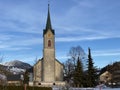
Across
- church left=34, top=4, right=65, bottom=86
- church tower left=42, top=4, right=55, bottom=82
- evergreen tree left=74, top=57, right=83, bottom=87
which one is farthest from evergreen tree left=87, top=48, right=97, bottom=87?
church tower left=42, top=4, right=55, bottom=82

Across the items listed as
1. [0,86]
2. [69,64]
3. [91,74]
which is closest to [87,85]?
[91,74]

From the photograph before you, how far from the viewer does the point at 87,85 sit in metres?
81.9

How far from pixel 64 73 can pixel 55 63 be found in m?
4.90

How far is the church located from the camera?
108 m

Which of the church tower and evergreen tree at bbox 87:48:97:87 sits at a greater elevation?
the church tower

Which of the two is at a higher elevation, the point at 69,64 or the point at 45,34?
the point at 45,34

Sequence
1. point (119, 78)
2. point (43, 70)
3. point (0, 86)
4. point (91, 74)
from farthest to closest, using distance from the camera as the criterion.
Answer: point (43, 70) < point (119, 78) < point (91, 74) < point (0, 86)

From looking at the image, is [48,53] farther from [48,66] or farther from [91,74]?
[91,74]

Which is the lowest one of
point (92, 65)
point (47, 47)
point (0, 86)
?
point (0, 86)

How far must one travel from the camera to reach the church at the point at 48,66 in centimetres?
10831

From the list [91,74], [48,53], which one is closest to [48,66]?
[48,53]

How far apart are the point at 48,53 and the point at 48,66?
14.9 feet

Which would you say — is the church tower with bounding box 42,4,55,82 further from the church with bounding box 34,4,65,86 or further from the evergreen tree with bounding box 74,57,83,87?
the evergreen tree with bounding box 74,57,83,87

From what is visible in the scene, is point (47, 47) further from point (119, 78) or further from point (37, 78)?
point (119, 78)
